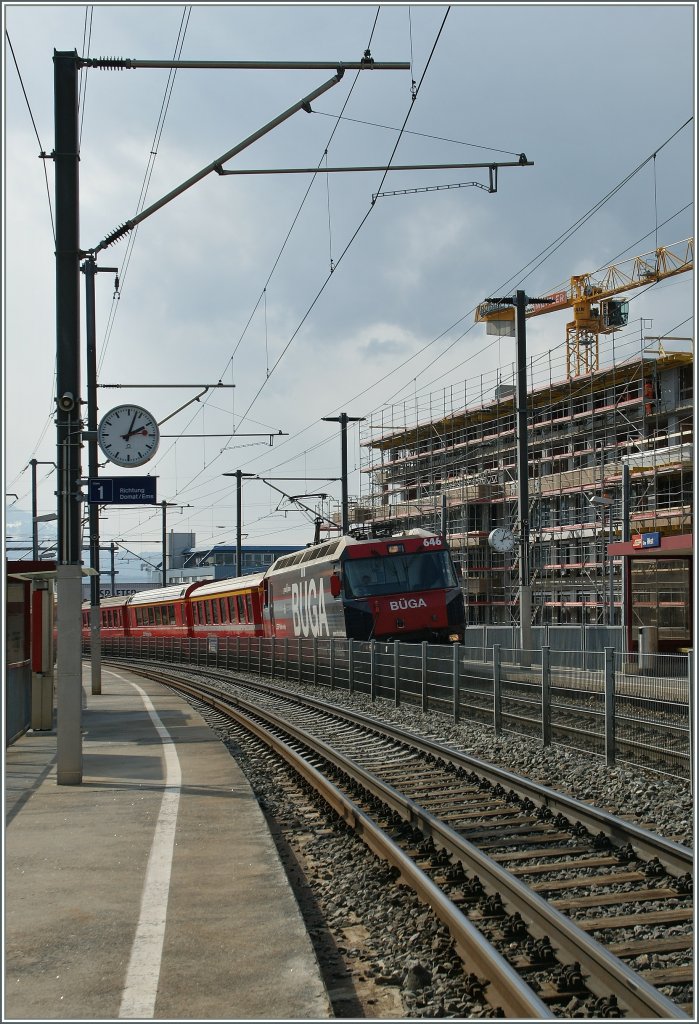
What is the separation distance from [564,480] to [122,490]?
42.3 m

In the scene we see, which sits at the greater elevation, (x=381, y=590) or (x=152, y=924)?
(x=381, y=590)

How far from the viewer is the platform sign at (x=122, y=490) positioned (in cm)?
1548

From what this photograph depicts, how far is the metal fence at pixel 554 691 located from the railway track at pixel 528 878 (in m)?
1.42

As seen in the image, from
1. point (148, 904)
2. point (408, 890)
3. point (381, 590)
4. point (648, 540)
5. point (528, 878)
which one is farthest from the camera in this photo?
point (381, 590)

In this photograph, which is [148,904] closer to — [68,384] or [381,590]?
[68,384]

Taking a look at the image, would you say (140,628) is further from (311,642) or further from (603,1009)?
(603,1009)

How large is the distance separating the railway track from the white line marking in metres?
1.58

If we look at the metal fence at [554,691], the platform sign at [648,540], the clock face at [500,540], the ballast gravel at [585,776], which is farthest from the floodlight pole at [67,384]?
the clock face at [500,540]

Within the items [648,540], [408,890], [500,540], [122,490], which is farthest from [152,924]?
[500,540]

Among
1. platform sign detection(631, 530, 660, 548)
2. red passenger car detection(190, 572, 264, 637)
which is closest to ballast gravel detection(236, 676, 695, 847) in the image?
platform sign detection(631, 530, 660, 548)

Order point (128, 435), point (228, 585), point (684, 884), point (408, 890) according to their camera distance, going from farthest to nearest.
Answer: point (228, 585) < point (128, 435) < point (408, 890) < point (684, 884)

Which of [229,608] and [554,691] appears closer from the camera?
[554,691]

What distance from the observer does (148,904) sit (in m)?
7.05

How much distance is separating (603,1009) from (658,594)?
19392mm
